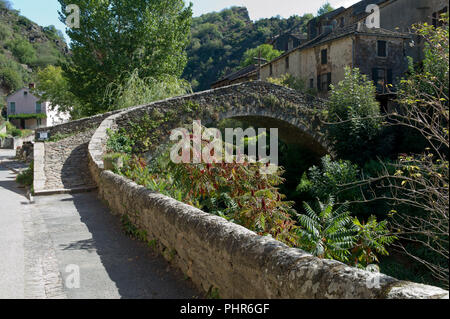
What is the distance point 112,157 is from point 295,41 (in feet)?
129

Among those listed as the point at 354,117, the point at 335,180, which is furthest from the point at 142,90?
the point at 335,180

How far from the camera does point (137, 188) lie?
23.1 ft

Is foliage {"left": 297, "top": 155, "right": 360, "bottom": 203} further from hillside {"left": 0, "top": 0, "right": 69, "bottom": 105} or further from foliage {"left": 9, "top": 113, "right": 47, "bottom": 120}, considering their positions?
hillside {"left": 0, "top": 0, "right": 69, "bottom": 105}

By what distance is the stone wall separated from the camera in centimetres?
257

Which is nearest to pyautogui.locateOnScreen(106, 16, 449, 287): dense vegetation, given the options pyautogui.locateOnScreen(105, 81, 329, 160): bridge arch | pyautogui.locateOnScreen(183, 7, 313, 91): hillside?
pyautogui.locateOnScreen(105, 81, 329, 160): bridge arch

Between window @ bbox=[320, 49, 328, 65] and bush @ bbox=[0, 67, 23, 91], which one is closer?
window @ bbox=[320, 49, 328, 65]

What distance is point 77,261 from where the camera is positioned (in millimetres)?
5742

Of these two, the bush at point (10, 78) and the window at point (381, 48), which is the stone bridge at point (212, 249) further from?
the bush at point (10, 78)

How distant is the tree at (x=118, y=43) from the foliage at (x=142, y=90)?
0.77 meters

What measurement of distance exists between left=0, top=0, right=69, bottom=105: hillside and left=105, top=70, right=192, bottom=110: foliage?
42384 mm

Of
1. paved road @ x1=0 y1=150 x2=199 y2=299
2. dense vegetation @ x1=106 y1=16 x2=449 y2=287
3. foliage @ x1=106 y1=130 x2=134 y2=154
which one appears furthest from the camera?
foliage @ x1=106 y1=130 x2=134 y2=154

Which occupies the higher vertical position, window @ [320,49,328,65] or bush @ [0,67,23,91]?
bush @ [0,67,23,91]

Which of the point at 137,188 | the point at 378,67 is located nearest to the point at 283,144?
the point at 378,67

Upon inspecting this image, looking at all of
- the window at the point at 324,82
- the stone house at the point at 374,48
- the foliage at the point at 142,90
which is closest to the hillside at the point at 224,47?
the stone house at the point at 374,48
